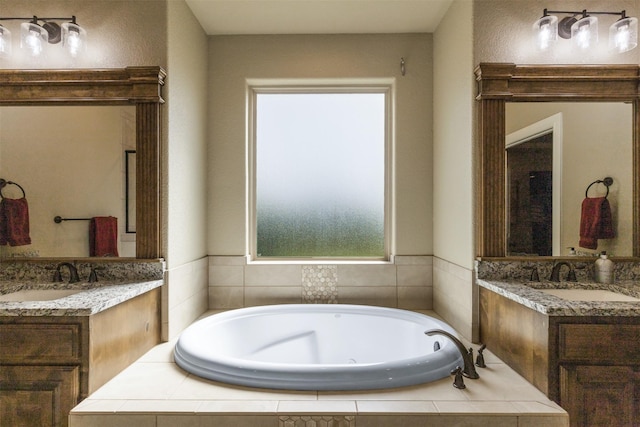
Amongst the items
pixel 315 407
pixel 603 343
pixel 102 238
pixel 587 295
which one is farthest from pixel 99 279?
pixel 587 295

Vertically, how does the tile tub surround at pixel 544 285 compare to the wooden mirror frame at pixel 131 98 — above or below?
below

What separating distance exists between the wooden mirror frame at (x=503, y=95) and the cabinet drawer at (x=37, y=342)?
1.85 metres

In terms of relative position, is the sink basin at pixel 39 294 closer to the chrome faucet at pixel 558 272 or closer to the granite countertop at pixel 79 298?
the granite countertop at pixel 79 298

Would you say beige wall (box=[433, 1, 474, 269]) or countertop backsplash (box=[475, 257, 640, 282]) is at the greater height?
beige wall (box=[433, 1, 474, 269])

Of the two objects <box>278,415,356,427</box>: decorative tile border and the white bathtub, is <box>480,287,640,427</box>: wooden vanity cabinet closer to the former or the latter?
the white bathtub

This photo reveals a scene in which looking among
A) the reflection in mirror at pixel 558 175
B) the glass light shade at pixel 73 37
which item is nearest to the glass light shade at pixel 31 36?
the glass light shade at pixel 73 37

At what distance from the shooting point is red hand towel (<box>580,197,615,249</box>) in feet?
6.30

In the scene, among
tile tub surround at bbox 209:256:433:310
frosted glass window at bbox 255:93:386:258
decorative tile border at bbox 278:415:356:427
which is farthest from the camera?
frosted glass window at bbox 255:93:386:258

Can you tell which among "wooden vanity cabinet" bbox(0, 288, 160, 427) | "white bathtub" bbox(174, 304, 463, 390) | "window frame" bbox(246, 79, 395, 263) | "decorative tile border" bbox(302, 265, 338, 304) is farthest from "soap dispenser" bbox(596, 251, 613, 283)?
"wooden vanity cabinet" bbox(0, 288, 160, 427)

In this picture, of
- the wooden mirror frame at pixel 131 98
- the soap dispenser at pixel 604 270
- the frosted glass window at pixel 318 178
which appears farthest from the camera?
the frosted glass window at pixel 318 178

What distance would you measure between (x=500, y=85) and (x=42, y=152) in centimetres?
241

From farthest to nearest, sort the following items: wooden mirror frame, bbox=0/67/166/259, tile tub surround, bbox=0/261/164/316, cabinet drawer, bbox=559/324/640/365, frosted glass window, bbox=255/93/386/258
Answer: frosted glass window, bbox=255/93/386/258 → wooden mirror frame, bbox=0/67/166/259 → tile tub surround, bbox=0/261/164/316 → cabinet drawer, bbox=559/324/640/365

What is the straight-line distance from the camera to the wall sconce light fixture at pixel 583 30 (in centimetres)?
180

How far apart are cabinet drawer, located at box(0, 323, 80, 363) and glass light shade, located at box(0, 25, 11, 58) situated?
1.41m
